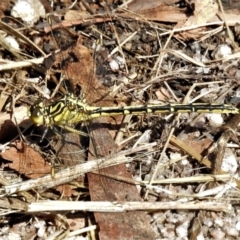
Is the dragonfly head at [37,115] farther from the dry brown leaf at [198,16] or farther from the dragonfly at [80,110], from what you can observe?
the dry brown leaf at [198,16]

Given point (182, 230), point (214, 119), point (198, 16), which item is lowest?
point (182, 230)

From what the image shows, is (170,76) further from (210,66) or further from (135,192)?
(135,192)

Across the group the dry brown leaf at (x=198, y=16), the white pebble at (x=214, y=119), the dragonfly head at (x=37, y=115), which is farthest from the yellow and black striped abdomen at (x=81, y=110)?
the dry brown leaf at (x=198, y=16)

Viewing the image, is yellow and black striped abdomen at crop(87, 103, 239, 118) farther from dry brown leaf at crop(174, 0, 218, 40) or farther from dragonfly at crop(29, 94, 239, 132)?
dry brown leaf at crop(174, 0, 218, 40)

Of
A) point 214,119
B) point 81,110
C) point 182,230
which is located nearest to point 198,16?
point 214,119

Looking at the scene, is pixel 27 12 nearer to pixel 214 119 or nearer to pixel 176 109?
pixel 176 109

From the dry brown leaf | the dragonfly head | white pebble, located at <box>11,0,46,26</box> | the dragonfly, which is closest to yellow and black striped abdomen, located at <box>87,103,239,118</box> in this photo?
the dragonfly

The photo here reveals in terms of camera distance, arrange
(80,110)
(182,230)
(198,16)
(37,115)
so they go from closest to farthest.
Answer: (182,230) < (37,115) < (80,110) < (198,16)

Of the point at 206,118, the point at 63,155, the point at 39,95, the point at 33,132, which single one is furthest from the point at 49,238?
the point at 206,118
